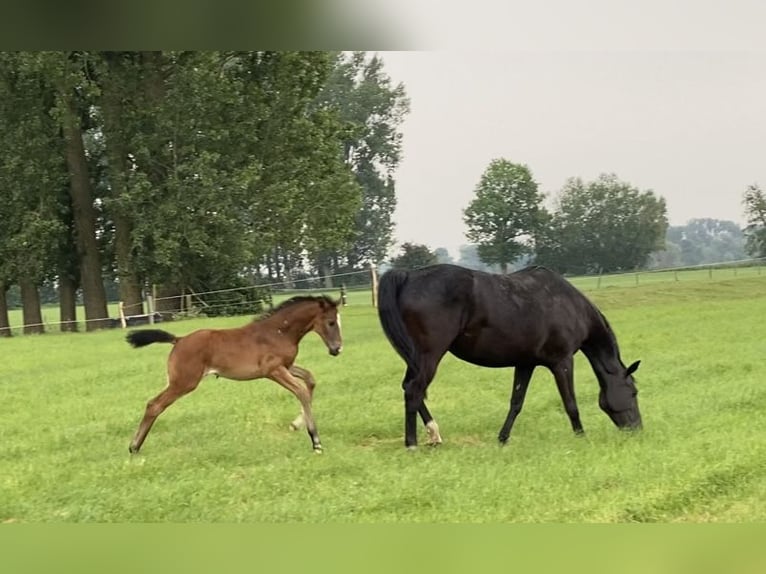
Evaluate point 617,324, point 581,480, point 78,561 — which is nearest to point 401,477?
point 581,480

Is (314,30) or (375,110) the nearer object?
(314,30)

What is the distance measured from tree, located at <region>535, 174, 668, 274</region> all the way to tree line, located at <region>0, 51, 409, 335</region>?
2.68 feet

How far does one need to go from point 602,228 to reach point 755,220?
75cm

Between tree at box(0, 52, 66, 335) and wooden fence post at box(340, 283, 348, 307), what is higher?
tree at box(0, 52, 66, 335)

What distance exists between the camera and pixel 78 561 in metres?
2.46

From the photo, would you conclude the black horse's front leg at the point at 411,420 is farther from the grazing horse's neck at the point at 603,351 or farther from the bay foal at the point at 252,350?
the grazing horse's neck at the point at 603,351

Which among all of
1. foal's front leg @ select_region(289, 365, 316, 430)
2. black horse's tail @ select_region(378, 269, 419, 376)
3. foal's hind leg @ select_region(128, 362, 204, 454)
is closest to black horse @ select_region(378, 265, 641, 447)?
black horse's tail @ select_region(378, 269, 419, 376)

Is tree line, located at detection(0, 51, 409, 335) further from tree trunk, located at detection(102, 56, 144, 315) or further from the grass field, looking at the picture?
the grass field

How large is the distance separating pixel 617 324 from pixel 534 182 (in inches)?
32.8

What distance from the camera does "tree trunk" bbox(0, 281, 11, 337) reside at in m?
3.84

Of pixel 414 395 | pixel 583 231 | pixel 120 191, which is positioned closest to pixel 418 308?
pixel 414 395

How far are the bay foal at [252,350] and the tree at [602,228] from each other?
120 cm

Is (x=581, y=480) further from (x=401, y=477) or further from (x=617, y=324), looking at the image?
(x=617, y=324)

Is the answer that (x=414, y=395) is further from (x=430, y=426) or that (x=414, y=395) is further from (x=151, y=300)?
(x=151, y=300)
